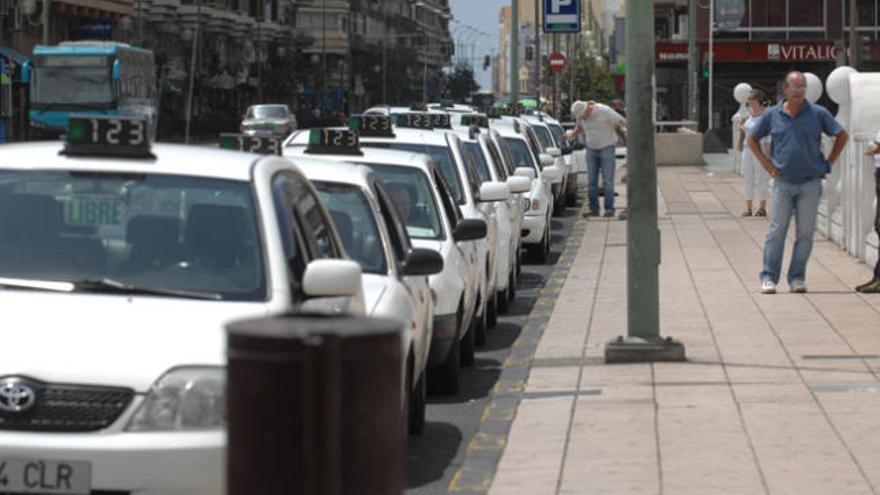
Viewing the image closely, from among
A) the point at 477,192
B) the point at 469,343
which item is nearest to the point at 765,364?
the point at 469,343

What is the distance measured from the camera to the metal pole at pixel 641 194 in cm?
1221

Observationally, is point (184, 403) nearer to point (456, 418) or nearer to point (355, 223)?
point (355, 223)

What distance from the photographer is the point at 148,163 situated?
7613 millimetres

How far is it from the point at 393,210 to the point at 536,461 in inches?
73.6

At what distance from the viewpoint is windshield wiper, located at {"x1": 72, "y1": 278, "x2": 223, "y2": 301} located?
274 inches

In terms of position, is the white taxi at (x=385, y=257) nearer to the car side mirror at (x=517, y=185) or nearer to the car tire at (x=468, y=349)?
the car tire at (x=468, y=349)

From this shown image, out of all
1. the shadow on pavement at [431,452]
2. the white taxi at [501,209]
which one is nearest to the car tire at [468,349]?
the white taxi at [501,209]

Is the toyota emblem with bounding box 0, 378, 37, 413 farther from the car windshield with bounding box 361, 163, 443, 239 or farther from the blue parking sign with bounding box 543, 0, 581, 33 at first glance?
the blue parking sign with bounding box 543, 0, 581, 33

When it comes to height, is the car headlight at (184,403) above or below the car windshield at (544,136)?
below

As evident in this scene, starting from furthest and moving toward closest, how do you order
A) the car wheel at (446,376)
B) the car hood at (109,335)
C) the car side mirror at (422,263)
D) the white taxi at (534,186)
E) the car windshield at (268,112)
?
1. the car windshield at (268,112)
2. the white taxi at (534,186)
3. the car wheel at (446,376)
4. the car side mirror at (422,263)
5. the car hood at (109,335)

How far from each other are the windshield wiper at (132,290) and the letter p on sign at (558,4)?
3491 cm

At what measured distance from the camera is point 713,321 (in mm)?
14328

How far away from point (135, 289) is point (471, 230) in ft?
15.7

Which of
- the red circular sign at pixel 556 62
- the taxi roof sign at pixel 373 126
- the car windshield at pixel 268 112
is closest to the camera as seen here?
the taxi roof sign at pixel 373 126
